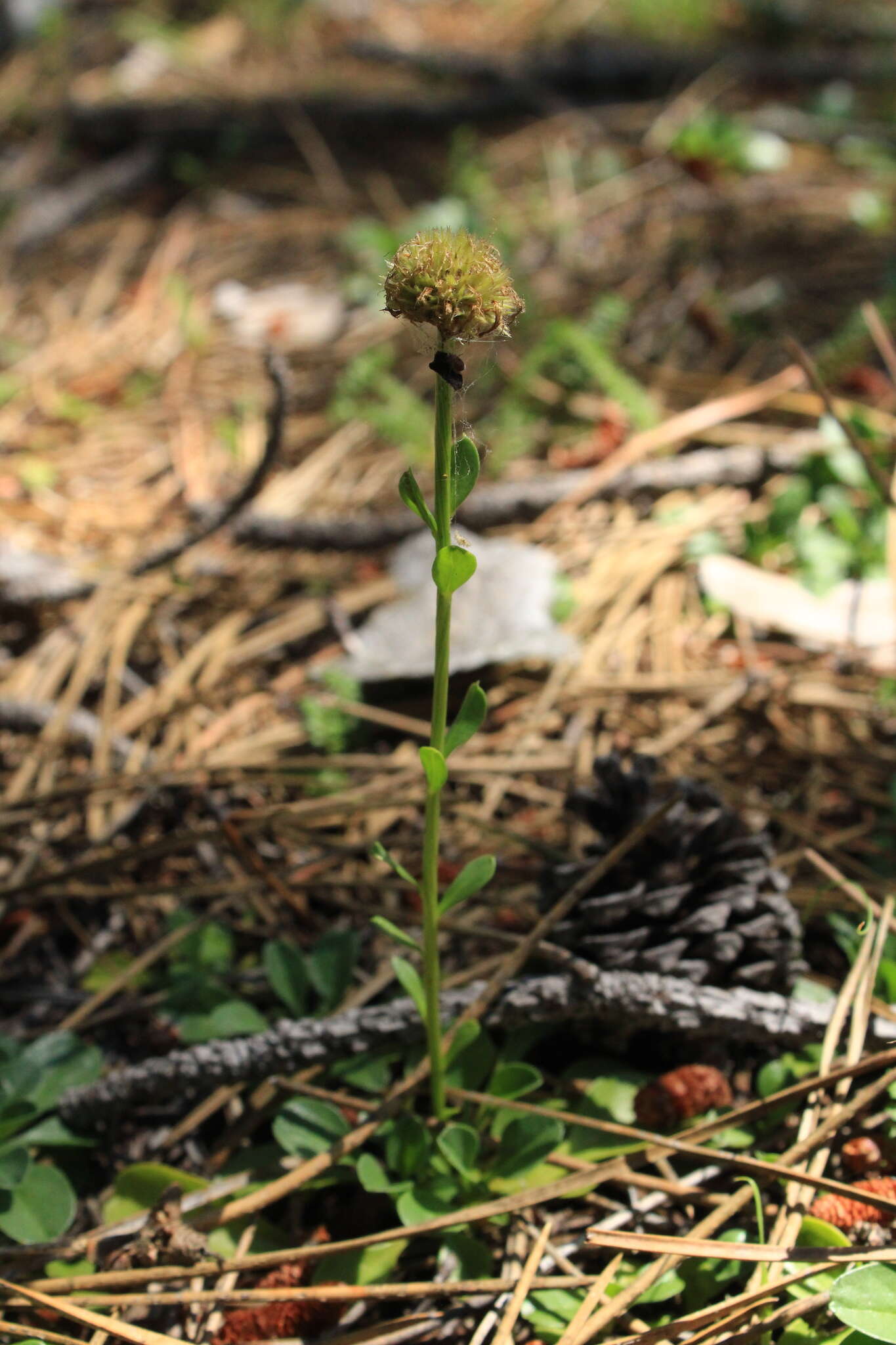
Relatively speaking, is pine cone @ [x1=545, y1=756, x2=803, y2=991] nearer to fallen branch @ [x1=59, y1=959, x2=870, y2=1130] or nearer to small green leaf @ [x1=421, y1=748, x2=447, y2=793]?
fallen branch @ [x1=59, y1=959, x2=870, y2=1130]

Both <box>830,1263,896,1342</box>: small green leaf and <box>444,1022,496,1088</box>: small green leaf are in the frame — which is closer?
<box>830,1263,896,1342</box>: small green leaf

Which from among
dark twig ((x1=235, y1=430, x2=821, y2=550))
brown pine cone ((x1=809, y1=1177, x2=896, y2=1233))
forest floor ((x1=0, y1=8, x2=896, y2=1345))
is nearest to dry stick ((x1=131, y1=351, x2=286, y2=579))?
forest floor ((x1=0, y1=8, x2=896, y2=1345))

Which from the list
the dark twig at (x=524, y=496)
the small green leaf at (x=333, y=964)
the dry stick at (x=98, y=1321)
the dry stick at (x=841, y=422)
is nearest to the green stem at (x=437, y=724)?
the small green leaf at (x=333, y=964)

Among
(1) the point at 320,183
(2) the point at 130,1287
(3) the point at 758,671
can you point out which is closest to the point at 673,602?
(3) the point at 758,671

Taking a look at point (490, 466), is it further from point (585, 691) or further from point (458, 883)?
point (458, 883)

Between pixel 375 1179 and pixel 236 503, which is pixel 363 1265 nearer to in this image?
pixel 375 1179

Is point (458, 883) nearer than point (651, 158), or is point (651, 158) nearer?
point (458, 883)
